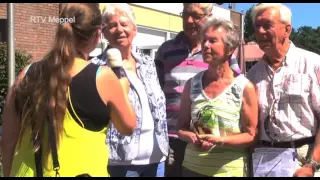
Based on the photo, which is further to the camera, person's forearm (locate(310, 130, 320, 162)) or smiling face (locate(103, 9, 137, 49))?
smiling face (locate(103, 9, 137, 49))

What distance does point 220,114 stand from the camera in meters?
2.85

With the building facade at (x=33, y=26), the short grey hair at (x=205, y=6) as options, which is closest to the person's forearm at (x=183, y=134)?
the short grey hair at (x=205, y=6)

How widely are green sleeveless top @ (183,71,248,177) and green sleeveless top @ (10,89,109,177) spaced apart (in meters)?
0.77

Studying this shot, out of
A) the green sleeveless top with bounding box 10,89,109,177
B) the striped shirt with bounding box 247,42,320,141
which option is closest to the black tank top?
the green sleeveless top with bounding box 10,89,109,177

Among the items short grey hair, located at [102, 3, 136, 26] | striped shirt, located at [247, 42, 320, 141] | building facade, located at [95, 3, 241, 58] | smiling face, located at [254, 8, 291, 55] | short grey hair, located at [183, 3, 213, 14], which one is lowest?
striped shirt, located at [247, 42, 320, 141]

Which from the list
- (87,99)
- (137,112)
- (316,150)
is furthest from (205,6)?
(87,99)

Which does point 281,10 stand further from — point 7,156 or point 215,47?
point 7,156

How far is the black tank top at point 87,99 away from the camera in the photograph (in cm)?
227

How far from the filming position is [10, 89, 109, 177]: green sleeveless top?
7.50ft

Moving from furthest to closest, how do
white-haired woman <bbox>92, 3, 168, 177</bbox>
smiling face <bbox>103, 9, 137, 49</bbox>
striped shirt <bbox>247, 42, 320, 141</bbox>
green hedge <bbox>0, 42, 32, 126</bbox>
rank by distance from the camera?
green hedge <bbox>0, 42, 32, 126</bbox> → smiling face <bbox>103, 9, 137, 49</bbox> → white-haired woman <bbox>92, 3, 168, 177</bbox> → striped shirt <bbox>247, 42, 320, 141</bbox>

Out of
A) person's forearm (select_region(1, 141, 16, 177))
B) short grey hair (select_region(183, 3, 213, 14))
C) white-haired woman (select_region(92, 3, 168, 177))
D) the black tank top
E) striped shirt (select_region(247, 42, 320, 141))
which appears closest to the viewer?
the black tank top

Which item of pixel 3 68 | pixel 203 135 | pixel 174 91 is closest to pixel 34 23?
pixel 3 68

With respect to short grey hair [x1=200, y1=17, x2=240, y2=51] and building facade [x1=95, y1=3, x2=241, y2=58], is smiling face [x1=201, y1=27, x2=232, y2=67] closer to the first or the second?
short grey hair [x1=200, y1=17, x2=240, y2=51]

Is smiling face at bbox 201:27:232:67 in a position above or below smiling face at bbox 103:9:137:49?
below
